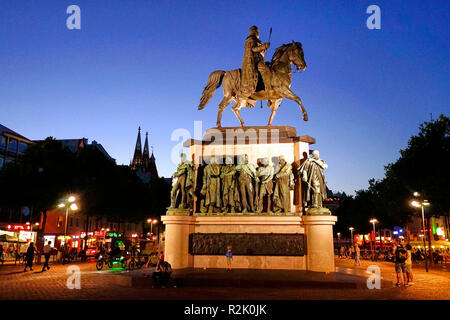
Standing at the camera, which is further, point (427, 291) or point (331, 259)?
point (331, 259)

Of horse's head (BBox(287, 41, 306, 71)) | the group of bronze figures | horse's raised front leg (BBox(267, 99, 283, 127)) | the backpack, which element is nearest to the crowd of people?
the backpack

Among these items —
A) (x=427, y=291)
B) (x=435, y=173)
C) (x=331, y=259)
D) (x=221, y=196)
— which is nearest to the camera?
(x=427, y=291)

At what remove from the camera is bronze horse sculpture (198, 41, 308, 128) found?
17.3 meters

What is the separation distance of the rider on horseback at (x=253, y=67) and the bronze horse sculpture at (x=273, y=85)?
274 mm

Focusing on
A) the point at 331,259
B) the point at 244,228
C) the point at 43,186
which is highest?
the point at 43,186

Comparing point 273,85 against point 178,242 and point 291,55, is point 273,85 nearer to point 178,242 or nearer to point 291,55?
point 291,55

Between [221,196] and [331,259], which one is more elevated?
[221,196]

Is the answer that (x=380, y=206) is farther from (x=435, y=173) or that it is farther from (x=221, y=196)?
(x=221, y=196)

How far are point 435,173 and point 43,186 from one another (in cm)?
3749

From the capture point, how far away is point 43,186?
1479 inches

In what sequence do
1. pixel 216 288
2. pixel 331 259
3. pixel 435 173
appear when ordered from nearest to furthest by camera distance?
pixel 216 288 → pixel 331 259 → pixel 435 173

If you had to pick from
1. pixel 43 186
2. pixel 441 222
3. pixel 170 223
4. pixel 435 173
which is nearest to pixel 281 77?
pixel 170 223

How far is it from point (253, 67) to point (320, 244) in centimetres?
855

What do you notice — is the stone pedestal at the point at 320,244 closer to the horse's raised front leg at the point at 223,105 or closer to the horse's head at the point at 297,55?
the horse's raised front leg at the point at 223,105
